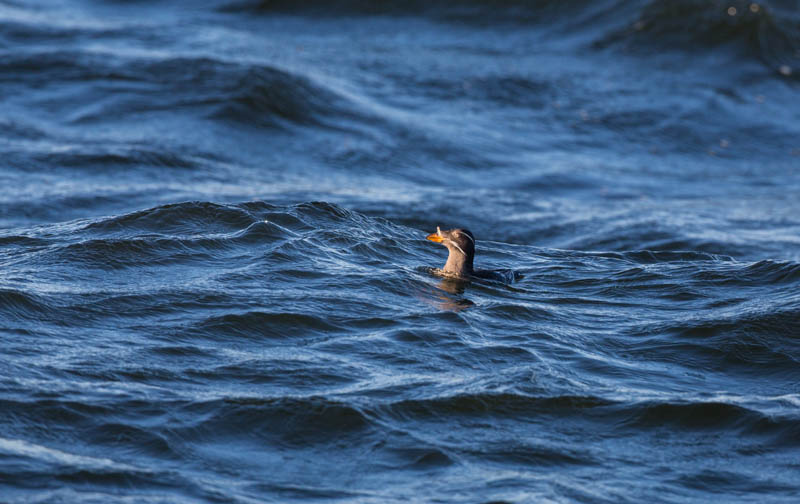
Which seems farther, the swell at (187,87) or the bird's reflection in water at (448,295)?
the swell at (187,87)

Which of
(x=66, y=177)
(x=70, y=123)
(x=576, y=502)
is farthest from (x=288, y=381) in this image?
(x=70, y=123)

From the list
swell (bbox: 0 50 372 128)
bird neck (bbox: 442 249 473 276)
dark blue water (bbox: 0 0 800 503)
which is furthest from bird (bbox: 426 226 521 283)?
swell (bbox: 0 50 372 128)

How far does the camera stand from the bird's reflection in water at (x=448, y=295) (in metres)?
9.02

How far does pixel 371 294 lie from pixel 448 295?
2.25 ft

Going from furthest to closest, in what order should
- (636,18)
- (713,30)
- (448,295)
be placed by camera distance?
(636,18) < (713,30) < (448,295)

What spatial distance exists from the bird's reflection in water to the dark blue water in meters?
0.04

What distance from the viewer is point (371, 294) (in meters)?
9.17

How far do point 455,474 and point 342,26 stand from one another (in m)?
21.6

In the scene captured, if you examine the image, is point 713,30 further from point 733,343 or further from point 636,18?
point 733,343

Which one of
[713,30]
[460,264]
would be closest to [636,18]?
[713,30]

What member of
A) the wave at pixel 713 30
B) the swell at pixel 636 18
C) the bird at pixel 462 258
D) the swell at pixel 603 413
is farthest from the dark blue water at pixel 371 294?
the swell at pixel 636 18

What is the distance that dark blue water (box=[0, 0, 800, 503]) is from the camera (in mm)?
6465

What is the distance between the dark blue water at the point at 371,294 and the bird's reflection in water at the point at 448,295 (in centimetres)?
4

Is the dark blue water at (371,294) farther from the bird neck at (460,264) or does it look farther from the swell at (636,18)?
the swell at (636,18)
